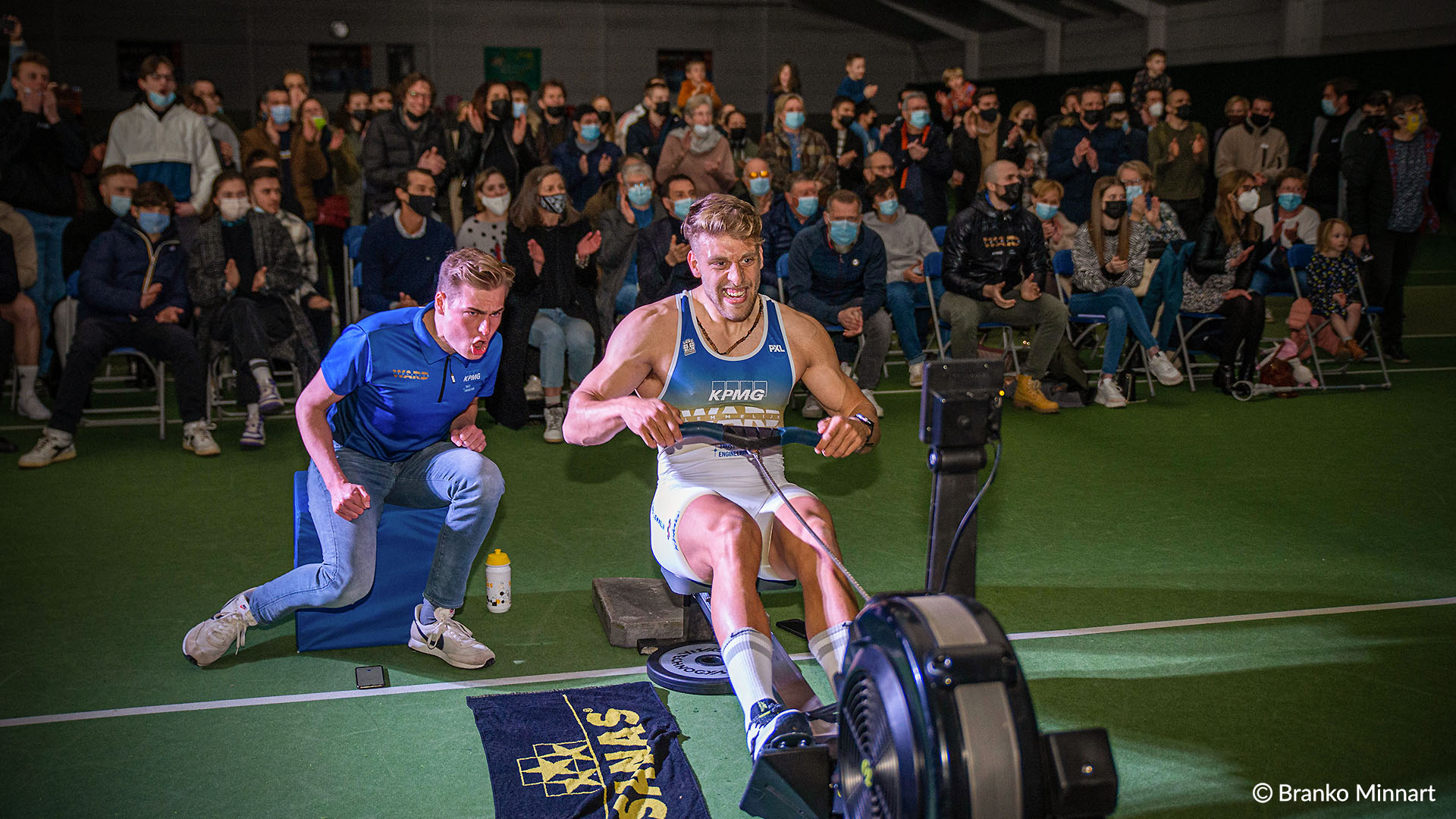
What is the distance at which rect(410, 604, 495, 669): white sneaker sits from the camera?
367 centimetres

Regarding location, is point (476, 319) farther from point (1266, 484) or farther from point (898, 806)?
point (1266, 484)

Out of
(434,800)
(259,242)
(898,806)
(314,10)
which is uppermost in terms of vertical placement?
(314,10)

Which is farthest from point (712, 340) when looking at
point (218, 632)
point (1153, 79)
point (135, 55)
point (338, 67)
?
point (135, 55)

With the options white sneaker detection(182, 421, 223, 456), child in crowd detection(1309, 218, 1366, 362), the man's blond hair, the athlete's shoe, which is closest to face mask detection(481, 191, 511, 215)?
white sneaker detection(182, 421, 223, 456)

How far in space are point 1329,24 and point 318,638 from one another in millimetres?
15142

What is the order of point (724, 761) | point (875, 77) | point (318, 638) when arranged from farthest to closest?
point (875, 77) < point (318, 638) < point (724, 761)

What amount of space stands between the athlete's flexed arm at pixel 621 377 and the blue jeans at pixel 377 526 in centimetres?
55

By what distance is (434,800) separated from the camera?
2.89 metres

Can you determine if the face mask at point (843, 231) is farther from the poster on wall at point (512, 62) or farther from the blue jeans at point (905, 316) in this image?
the poster on wall at point (512, 62)

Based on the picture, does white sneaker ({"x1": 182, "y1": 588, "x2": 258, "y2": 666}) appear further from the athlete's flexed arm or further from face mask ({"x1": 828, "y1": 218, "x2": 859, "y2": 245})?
face mask ({"x1": 828, "y1": 218, "x2": 859, "y2": 245})

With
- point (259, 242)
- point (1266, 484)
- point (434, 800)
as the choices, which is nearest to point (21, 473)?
point (259, 242)

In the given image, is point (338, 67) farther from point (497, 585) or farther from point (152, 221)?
point (497, 585)

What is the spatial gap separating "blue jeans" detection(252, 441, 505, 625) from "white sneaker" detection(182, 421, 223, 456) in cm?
292

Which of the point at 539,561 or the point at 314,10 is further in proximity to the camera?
the point at 314,10
